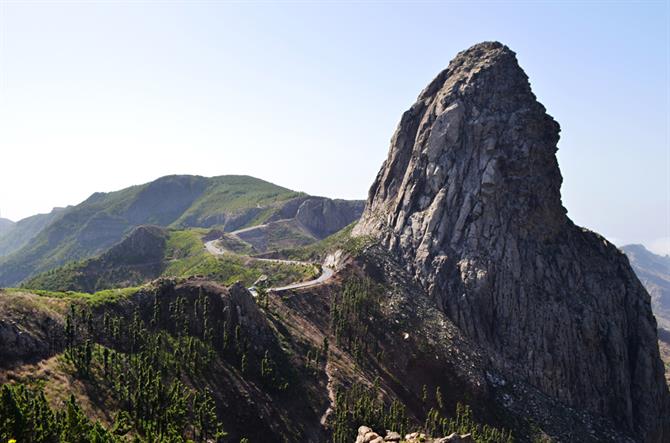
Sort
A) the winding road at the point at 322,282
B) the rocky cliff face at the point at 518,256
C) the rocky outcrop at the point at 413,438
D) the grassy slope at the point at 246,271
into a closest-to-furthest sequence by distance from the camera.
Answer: the rocky outcrop at the point at 413,438 → the winding road at the point at 322,282 → the rocky cliff face at the point at 518,256 → the grassy slope at the point at 246,271

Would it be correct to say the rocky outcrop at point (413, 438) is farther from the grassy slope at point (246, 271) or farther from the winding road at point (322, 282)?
the grassy slope at point (246, 271)

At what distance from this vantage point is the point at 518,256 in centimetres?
14162

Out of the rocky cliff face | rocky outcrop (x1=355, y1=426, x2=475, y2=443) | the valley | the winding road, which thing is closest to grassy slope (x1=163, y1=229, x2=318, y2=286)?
the valley

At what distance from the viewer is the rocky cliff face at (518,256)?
133500 mm

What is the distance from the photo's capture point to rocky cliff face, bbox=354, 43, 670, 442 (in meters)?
134

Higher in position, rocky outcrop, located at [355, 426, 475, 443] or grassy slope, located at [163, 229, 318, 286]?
grassy slope, located at [163, 229, 318, 286]

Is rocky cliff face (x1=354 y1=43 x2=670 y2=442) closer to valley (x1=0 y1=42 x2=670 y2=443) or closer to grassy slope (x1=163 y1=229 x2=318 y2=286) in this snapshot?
valley (x1=0 y1=42 x2=670 y2=443)

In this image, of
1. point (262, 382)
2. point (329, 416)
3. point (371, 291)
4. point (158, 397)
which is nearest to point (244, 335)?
point (262, 382)

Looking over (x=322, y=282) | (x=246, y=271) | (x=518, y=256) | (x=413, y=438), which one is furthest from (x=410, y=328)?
(x=246, y=271)

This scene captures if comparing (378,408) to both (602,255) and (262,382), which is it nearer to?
(262,382)

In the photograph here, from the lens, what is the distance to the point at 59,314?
81125 millimetres

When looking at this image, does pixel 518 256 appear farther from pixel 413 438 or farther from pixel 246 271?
pixel 246 271

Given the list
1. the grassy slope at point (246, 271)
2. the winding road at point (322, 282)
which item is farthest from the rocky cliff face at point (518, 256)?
the grassy slope at point (246, 271)

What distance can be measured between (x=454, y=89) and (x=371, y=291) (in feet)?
264
